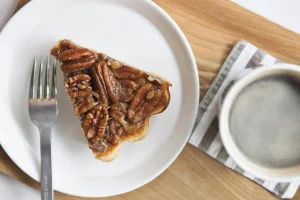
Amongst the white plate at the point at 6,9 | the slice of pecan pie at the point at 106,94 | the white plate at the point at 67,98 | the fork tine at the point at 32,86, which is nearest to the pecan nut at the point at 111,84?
the slice of pecan pie at the point at 106,94

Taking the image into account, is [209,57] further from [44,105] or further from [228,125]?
[44,105]

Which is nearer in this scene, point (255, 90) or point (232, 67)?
point (255, 90)

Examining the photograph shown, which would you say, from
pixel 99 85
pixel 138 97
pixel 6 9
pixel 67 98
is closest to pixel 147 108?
pixel 138 97

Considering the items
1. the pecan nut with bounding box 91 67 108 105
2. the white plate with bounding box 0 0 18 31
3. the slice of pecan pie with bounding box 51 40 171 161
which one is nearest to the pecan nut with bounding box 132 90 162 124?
the slice of pecan pie with bounding box 51 40 171 161

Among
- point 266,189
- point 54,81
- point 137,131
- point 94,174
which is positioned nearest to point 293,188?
point 266,189

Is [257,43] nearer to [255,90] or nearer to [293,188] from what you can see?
[255,90]

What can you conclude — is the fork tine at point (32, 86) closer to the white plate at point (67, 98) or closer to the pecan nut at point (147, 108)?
the white plate at point (67, 98)
